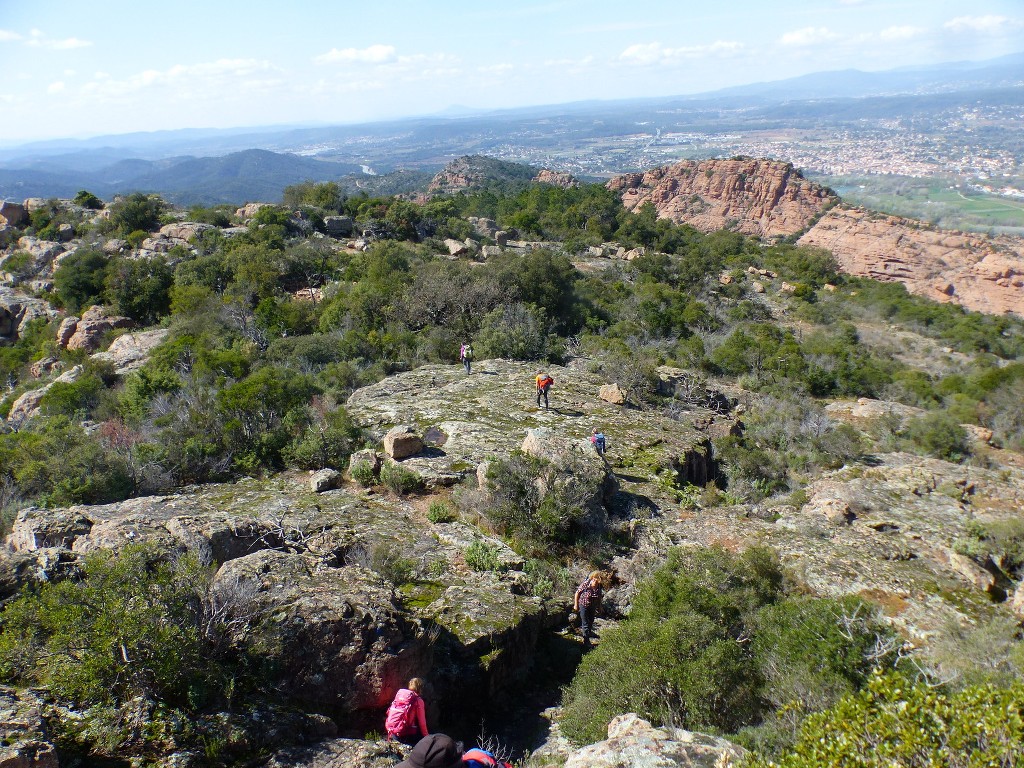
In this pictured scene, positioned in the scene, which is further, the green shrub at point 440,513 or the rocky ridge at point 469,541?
the green shrub at point 440,513

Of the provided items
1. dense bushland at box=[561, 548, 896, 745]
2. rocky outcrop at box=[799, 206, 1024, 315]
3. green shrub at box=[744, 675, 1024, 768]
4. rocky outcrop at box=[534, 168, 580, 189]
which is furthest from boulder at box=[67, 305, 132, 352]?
rocky outcrop at box=[534, 168, 580, 189]

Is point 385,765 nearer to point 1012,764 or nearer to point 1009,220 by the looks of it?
point 1012,764

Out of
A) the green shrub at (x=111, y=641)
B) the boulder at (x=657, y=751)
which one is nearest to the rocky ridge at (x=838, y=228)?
the boulder at (x=657, y=751)

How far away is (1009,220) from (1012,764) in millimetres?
131153

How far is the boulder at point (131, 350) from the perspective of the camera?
18.8 m

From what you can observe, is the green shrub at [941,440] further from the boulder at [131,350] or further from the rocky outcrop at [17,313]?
the rocky outcrop at [17,313]

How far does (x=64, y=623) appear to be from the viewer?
14.0ft

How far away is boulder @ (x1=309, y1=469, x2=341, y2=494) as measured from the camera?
33.7 ft

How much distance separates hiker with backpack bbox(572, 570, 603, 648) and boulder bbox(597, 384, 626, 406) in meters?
7.79

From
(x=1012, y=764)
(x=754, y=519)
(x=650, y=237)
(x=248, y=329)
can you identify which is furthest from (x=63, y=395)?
(x=650, y=237)

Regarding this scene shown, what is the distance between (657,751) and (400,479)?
692 cm

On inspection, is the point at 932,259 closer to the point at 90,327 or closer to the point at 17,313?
the point at 90,327

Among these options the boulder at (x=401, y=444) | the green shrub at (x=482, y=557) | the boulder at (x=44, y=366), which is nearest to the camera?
the green shrub at (x=482, y=557)

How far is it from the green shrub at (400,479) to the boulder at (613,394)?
21.0 feet
